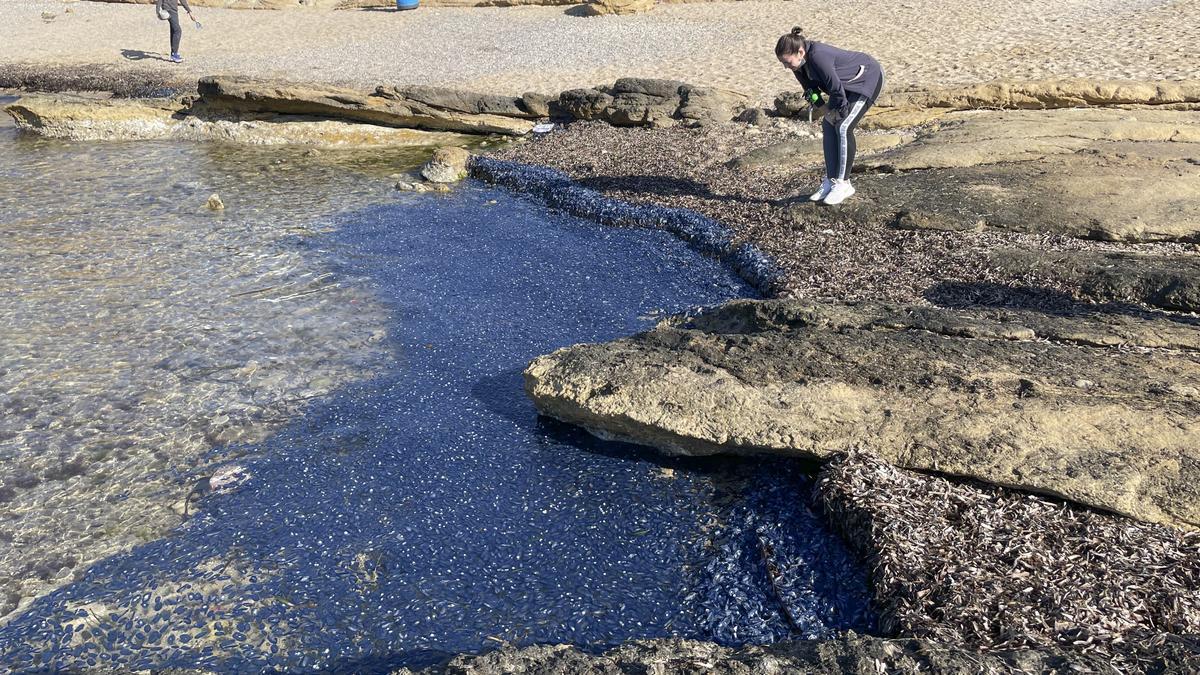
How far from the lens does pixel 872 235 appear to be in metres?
8.13

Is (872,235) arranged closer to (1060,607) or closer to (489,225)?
(489,225)

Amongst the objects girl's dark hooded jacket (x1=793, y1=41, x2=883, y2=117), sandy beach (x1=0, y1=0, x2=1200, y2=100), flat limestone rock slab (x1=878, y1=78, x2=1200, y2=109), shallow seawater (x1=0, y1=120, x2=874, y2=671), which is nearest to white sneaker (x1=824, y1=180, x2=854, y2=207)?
girl's dark hooded jacket (x1=793, y1=41, x2=883, y2=117)

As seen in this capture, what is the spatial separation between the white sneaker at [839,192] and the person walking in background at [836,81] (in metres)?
0.11

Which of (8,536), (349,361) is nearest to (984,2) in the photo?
(349,361)

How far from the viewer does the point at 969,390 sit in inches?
175

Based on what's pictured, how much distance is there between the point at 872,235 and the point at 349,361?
14.8ft

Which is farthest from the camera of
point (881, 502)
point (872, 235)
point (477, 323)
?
point (872, 235)

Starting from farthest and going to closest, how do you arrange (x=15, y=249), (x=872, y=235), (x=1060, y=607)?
(x=15, y=249) < (x=872, y=235) < (x=1060, y=607)

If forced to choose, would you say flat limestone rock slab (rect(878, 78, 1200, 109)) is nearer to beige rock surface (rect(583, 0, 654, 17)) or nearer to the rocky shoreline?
the rocky shoreline

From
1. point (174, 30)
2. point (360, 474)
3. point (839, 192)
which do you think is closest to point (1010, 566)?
point (360, 474)

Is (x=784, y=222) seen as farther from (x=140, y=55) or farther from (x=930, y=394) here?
(x=140, y=55)

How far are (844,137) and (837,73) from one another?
0.61 meters

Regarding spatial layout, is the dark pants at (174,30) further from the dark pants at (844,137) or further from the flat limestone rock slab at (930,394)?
the flat limestone rock slab at (930,394)

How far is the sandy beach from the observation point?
14578 millimetres
